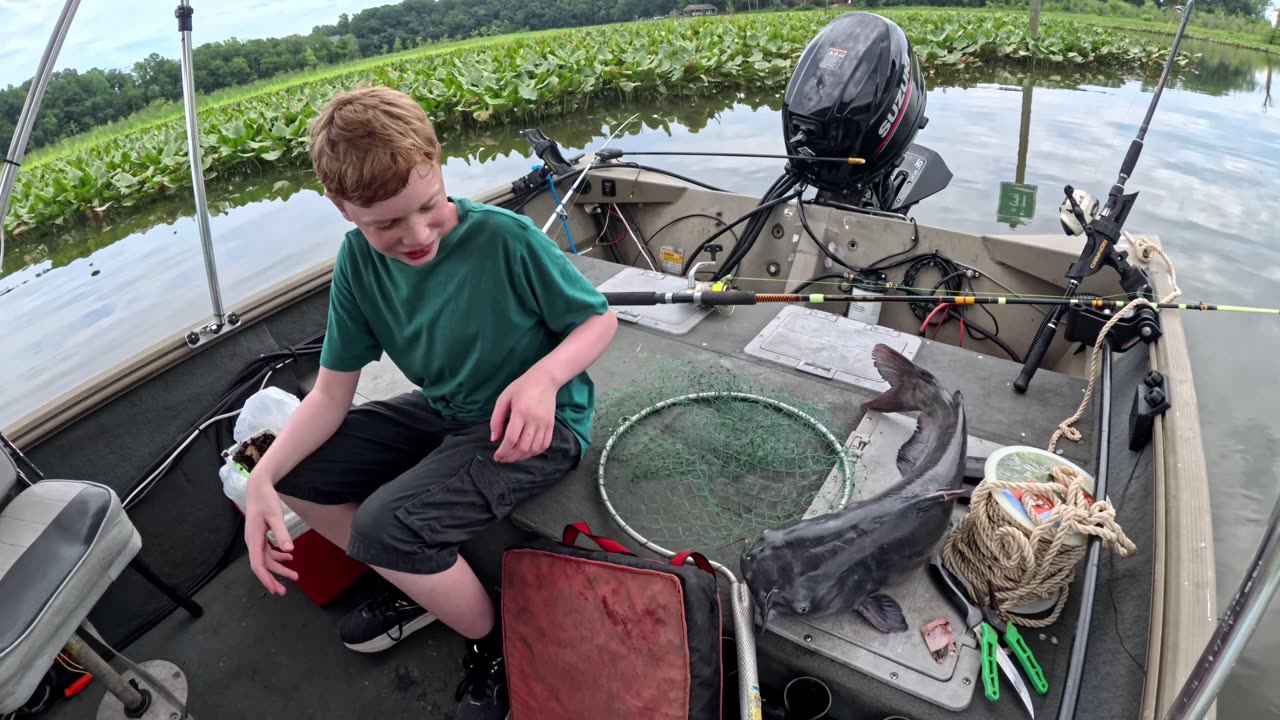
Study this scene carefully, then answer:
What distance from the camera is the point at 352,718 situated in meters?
1.95

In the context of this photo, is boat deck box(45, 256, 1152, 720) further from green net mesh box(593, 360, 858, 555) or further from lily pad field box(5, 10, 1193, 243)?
lily pad field box(5, 10, 1193, 243)

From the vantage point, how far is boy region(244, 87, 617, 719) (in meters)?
1.31

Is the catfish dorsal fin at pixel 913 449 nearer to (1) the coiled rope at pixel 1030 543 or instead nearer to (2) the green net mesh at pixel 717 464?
(2) the green net mesh at pixel 717 464

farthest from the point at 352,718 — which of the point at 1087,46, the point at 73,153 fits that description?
the point at 1087,46

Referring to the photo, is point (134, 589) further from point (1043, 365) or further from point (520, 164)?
point (520, 164)

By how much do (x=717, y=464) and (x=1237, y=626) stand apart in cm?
130

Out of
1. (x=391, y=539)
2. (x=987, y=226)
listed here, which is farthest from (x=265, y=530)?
(x=987, y=226)

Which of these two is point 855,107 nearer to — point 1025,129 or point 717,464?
point 717,464

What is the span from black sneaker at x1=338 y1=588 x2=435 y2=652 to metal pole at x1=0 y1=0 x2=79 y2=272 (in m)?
1.39

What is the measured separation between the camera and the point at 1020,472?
155 centimetres

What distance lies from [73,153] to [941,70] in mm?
13645

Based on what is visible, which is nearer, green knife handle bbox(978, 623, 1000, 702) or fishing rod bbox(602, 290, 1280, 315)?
green knife handle bbox(978, 623, 1000, 702)

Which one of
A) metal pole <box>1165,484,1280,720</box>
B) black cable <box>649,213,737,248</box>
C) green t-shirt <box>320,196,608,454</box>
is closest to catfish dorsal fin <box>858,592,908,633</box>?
metal pole <box>1165,484,1280,720</box>

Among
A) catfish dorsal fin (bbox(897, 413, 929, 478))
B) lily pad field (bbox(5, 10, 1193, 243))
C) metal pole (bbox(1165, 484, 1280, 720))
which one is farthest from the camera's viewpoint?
lily pad field (bbox(5, 10, 1193, 243))
